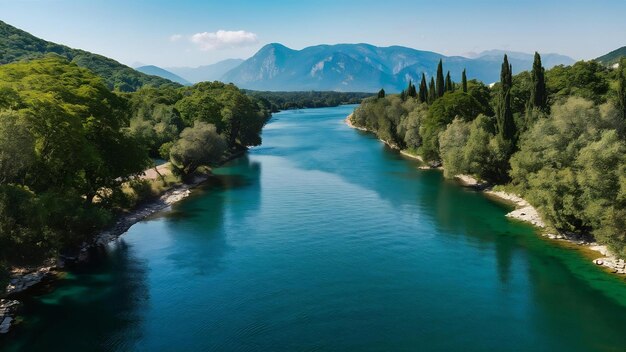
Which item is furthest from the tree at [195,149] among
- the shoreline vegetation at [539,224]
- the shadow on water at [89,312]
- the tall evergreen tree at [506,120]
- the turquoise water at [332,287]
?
the tall evergreen tree at [506,120]

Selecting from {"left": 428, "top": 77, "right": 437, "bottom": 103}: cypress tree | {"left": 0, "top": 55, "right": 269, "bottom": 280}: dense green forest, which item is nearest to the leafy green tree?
Answer: {"left": 0, "top": 55, "right": 269, "bottom": 280}: dense green forest

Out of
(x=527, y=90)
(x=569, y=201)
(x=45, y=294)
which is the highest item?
(x=527, y=90)

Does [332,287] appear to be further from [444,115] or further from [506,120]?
[444,115]

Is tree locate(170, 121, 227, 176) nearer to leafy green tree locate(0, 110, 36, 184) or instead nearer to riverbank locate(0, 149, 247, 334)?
riverbank locate(0, 149, 247, 334)

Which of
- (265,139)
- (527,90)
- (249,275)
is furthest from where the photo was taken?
(265,139)

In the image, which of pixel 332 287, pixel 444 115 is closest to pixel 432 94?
pixel 444 115

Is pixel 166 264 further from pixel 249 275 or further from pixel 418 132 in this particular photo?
pixel 418 132

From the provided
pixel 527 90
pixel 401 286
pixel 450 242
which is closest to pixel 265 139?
pixel 527 90

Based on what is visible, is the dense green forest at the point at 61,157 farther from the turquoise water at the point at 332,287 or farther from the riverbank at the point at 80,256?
the turquoise water at the point at 332,287
